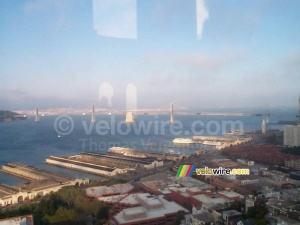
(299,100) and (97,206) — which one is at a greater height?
(299,100)

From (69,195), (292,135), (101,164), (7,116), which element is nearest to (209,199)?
(69,195)

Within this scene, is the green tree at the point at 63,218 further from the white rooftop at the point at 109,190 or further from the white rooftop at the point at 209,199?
the white rooftop at the point at 209,199

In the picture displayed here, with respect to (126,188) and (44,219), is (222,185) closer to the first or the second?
(126,188)

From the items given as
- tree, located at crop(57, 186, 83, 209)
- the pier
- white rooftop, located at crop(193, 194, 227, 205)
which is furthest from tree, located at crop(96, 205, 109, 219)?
the pier

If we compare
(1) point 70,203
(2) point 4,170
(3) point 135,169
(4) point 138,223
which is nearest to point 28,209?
(1) point 70,203

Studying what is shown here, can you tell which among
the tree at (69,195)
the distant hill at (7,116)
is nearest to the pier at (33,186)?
the tree at (69,195)

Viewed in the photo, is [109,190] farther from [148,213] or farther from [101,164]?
[101,164]

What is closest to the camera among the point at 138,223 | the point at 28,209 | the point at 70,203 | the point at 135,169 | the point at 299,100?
the point at 138,223

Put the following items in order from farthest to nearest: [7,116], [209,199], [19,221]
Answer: [7,116] → [209,199] → [19,221]

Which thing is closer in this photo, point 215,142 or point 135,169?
point 135,169
